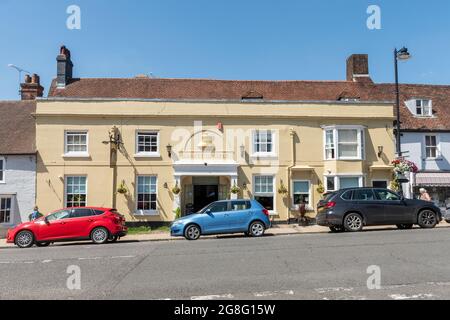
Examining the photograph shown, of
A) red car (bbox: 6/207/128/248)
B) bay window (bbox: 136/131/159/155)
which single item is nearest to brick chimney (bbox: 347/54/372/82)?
bay window (bbox: 136/131/159/155)

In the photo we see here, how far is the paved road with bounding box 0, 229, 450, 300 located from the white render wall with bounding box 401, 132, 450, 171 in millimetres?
13297

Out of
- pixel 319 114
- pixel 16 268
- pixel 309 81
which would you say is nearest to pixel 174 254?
pixel 16 268

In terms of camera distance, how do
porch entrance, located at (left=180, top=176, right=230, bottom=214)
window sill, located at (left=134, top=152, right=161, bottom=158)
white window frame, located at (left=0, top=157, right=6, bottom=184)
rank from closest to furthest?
white window frame, located at (left=0, top=157, right=6, bottom=184) → window sill, located at (left=134, top=152, right=161, bottom=158) → porch entrance, located at (left=180, top=176, right=230, bottom=214)

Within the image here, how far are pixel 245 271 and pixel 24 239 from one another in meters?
→ 10.8

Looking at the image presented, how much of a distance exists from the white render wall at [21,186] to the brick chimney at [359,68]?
20.7 m

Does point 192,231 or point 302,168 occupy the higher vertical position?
point 302,168

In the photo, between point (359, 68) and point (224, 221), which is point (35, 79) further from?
point (359, 68)

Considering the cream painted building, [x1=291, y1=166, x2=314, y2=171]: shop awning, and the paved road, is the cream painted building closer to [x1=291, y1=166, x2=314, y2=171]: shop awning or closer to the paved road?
[x1=291, y1=166, x2=314, y2=171]: shop awning

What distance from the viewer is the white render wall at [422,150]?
25.2m

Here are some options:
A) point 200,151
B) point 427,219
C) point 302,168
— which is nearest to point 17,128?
point 200,151

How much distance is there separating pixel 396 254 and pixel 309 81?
19282 mm

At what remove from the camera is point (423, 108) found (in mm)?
26844

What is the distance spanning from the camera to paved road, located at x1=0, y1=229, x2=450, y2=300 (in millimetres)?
7043

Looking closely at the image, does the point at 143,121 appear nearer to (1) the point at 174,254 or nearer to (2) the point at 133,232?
(2) the point at 133,232
